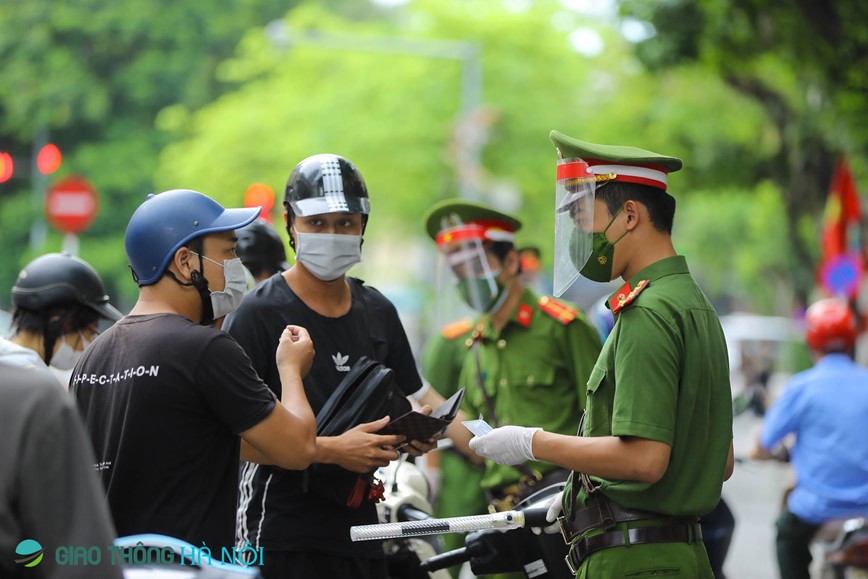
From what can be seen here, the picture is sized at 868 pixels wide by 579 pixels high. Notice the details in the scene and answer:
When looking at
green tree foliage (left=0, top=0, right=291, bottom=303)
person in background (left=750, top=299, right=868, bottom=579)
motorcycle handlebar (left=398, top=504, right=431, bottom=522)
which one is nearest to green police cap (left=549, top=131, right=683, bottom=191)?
motorcycle handlebar (left=398, top=504, right=431, bottom=522)

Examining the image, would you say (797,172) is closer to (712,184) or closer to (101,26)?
(712,184)

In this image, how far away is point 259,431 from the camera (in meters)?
3.52

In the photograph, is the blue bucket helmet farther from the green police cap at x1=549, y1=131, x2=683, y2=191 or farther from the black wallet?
the green police cap at x1=549, y1=131, x2=683, y2=191

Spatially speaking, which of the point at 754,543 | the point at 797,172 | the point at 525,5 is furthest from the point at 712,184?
the point at 754,543

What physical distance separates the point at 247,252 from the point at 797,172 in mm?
17196

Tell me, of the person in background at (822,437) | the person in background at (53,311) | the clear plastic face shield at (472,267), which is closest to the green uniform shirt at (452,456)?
the clear plastic face shield at (472,267)

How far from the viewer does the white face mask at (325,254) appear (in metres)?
4.51

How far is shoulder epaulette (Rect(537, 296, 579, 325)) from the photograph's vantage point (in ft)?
20.6

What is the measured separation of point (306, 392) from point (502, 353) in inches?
87.5

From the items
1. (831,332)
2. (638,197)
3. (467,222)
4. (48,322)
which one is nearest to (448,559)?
(638,197)

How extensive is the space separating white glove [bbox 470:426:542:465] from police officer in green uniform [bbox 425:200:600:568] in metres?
2.12

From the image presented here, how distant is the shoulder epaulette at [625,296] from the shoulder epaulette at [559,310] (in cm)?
247

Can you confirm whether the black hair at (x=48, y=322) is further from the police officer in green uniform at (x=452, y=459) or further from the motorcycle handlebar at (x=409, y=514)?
the police officer in green uniform at (x=452, y=459)

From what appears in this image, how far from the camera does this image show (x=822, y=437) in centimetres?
675
